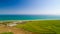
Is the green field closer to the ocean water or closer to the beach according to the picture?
the beach

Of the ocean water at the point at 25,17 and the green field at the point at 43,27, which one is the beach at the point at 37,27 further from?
the ocean water at the point at 25,17

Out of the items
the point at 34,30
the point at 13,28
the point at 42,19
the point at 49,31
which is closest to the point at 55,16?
the point at 42,19

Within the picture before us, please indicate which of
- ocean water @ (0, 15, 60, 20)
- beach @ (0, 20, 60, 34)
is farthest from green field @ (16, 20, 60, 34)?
ocean water @ (0, 15, 60, 20)

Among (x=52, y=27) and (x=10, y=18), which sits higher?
(x=10, y=18)

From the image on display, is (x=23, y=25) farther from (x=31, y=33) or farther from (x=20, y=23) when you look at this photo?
(x=31, y=33)

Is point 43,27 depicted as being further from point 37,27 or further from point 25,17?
point 25,17

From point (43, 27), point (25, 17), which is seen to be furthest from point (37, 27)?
point (25, 17)

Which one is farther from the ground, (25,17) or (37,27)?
(25,17)

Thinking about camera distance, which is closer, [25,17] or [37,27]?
[37,27]

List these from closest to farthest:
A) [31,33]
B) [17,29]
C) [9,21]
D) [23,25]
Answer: [31,33] → [17,29] → [23,25] → [9,21]

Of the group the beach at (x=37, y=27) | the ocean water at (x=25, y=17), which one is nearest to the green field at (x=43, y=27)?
the beach at (x=37, y=27)

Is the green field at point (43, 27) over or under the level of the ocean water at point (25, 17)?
under
